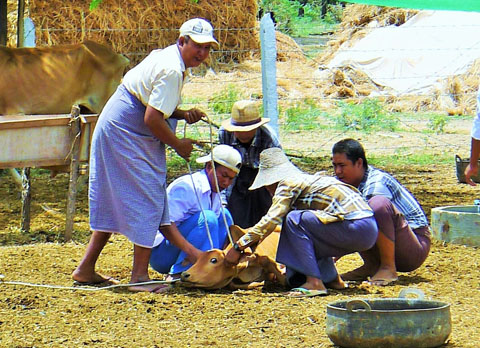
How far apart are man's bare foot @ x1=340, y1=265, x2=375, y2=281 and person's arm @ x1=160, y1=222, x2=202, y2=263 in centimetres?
100

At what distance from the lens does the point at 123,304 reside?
15.9 feet

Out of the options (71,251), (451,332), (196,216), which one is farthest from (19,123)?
(451,332)

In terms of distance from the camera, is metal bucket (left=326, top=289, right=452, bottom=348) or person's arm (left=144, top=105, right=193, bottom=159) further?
person's arm (left=144, top=105, right=193, bottom=159)

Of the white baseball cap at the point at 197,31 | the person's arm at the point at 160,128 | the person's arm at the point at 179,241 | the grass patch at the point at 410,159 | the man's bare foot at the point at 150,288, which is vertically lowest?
the man's bare foot at the point at 150,288

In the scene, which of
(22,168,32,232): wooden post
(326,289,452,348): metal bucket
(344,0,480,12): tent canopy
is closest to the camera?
(326,289,452,348): metal bucket

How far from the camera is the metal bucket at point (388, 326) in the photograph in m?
3.87

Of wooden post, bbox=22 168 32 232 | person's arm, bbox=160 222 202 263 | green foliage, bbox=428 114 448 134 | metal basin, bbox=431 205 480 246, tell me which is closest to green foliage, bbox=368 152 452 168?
green foliage, bbox=428 114 448 134

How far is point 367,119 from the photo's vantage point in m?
12.9

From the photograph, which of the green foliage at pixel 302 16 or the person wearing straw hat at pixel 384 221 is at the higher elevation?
the green foliage at pixel 302 16

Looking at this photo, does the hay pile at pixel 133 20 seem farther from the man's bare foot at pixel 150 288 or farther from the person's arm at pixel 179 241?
the man's bare foot at pixel 150 288

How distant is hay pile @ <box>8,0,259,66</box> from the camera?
15.6m

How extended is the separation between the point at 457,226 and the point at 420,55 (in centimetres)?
1093

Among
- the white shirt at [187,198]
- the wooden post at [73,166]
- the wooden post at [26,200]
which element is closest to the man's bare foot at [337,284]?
the white shirt at [187,198]

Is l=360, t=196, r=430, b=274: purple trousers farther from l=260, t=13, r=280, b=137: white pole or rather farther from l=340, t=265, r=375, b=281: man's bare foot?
l=260, t=13, r=280, b=137: white pole
